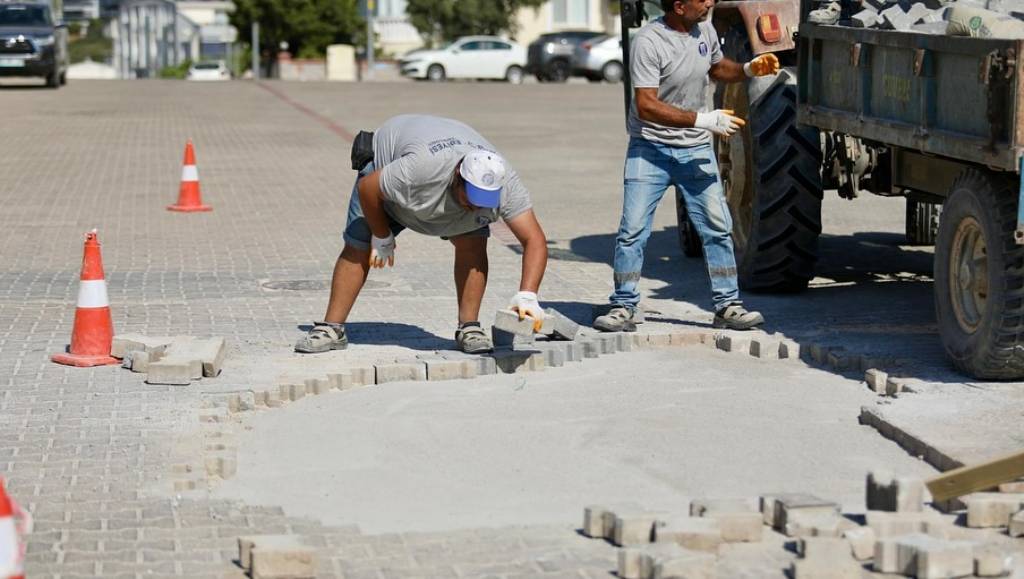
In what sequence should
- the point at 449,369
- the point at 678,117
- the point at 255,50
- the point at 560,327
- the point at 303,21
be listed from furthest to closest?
the point at 303,21 → the point at 255,50 → the point at 678,117 → the point at 560,327 → the point at 449,369

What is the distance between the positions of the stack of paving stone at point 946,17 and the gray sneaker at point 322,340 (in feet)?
10.2

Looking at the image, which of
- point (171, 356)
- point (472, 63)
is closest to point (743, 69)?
point (171, 356)

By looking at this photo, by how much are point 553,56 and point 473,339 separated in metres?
40.0

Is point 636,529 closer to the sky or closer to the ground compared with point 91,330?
closer to the ground

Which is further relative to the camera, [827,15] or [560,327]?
[827,15]

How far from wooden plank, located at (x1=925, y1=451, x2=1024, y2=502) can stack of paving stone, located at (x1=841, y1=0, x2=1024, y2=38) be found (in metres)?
2.77

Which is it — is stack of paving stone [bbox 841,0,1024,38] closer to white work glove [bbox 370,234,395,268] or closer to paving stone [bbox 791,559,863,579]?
white work glove [bbox 370,234,395,268]

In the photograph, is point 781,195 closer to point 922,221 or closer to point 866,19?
point 866,19

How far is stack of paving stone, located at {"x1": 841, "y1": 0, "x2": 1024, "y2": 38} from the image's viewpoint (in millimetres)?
7910

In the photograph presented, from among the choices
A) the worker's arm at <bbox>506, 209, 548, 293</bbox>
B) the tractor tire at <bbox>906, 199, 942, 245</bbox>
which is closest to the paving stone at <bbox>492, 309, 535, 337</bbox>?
the worker's arm at <bbox>506, 209, 548, 293</bbox>

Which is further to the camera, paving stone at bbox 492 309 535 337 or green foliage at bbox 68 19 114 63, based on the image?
green foliage at bbox 68 19 114 63

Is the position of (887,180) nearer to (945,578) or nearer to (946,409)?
(946,409)

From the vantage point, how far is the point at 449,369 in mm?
8164

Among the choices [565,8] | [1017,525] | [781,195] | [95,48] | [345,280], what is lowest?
[1017,525]
